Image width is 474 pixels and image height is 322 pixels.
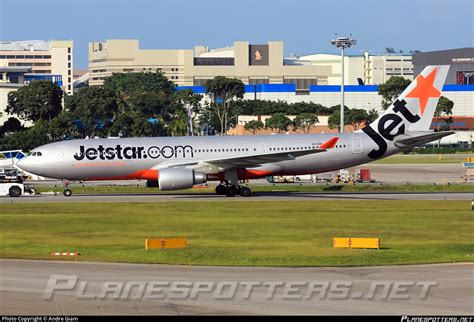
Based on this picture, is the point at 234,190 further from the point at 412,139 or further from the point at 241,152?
the point at 412,139

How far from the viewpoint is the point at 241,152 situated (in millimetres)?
64438

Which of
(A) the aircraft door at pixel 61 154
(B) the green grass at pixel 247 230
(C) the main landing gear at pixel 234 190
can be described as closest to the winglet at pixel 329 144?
(C) the main landing gear at pixel 234 190

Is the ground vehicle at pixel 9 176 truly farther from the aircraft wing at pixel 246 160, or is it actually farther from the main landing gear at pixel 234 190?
the main landing gear at pixel 234 190

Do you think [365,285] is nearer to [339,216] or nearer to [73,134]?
[339,216]

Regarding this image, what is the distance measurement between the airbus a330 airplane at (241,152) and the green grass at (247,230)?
5.47 metres

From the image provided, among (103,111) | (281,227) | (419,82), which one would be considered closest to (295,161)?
(419,82)

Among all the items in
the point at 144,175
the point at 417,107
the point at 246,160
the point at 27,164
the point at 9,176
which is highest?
the point at 417,107

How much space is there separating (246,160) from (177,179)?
487 cm

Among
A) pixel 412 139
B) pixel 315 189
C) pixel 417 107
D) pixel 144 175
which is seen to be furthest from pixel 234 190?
pixel 417 107

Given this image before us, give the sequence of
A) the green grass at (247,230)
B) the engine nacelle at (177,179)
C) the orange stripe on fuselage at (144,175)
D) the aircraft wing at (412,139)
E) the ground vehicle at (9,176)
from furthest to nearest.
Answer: the ground vehicle at (9,176) < the aircraft wing at (412,139) < the orange stripe on fuselage at (144,175) < the engine nacelle at (177,179) < the green grass at (247,230)

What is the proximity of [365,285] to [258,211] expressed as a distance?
82.0 ft

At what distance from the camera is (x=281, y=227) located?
1773 inches

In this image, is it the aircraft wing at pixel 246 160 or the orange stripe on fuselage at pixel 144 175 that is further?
the orange stripe on fuselage at pixel 144 175

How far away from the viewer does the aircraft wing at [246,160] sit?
61.9m
